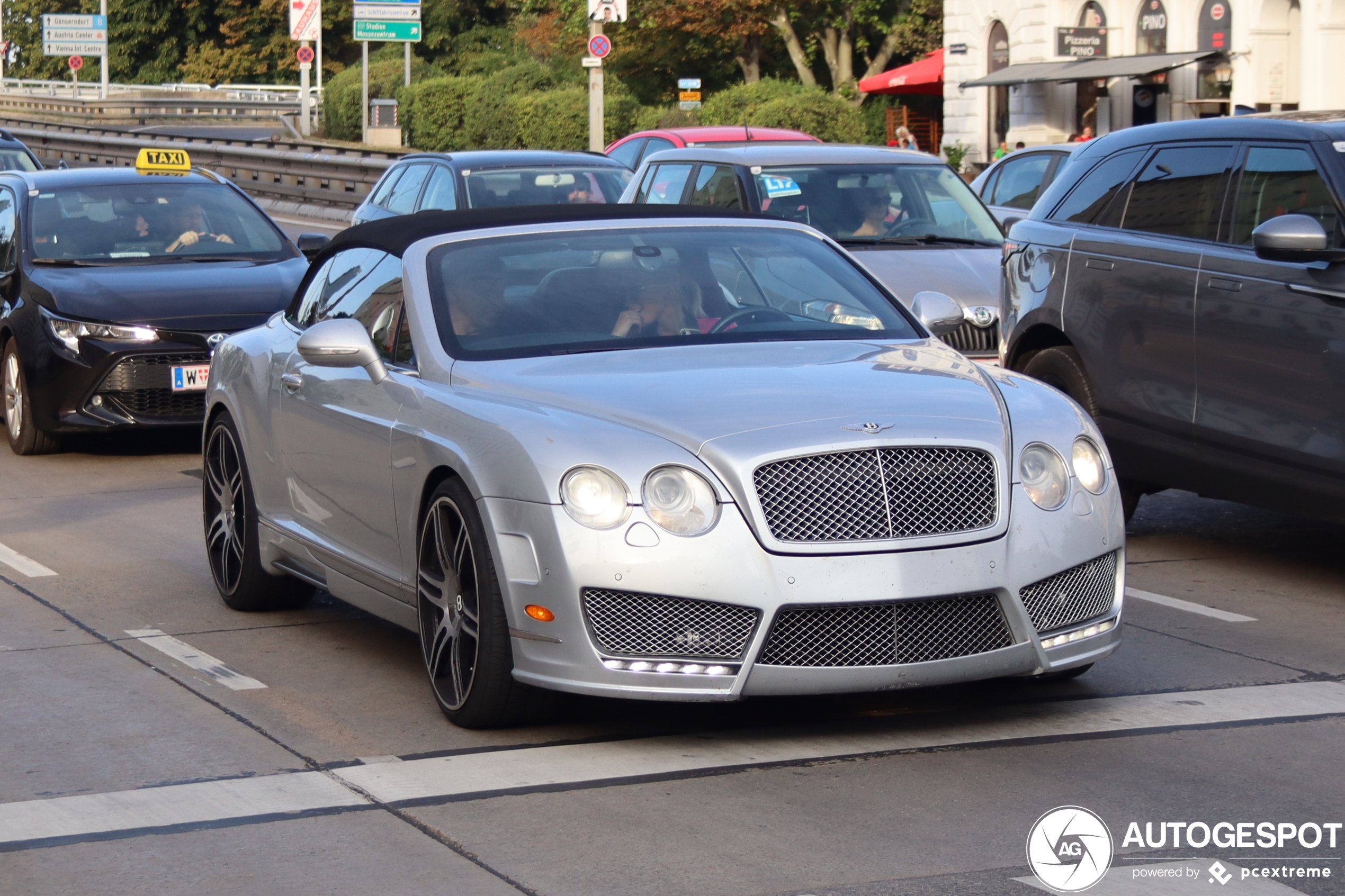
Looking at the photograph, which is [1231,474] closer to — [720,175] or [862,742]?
[862,742]

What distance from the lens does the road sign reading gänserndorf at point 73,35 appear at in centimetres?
9662

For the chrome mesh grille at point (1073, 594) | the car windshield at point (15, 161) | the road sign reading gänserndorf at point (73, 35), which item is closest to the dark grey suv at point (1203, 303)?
the chrome mesh grille at point (1073, 594)

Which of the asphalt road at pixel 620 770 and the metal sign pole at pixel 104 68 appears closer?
the asphalt road at pixel 620 770

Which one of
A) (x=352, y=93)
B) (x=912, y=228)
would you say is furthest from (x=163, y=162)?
(x=352, y=93)

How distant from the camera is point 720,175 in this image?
13.9m

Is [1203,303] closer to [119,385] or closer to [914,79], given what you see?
[119,385]

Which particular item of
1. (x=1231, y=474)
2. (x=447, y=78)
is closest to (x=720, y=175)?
(x=1231, y=474)

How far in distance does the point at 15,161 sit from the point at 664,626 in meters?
19.6

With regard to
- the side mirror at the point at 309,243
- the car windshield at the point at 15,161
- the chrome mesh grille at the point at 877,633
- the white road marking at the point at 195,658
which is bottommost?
the white road marking at the point at 195,658

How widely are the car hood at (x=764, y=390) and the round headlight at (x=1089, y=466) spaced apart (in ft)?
0.94

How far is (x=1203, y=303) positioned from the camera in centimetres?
839

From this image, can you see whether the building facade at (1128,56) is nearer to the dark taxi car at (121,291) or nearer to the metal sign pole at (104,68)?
the dark taxi car at (121,291)

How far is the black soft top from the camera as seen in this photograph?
7.06m

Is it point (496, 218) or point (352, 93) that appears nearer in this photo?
point (496, 218)
